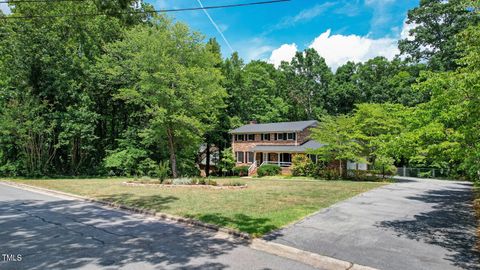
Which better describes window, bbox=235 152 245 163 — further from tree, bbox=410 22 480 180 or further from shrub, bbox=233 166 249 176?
tree, bbox=410 22 480 180

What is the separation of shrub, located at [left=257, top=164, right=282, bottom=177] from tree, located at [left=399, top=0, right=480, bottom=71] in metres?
22.7

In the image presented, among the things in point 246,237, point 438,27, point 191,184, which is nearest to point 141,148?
point 191,184

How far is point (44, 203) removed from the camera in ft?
38.1

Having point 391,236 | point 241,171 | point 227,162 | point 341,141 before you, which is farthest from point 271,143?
point 391,236

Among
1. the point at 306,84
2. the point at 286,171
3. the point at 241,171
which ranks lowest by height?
the point at 241,171

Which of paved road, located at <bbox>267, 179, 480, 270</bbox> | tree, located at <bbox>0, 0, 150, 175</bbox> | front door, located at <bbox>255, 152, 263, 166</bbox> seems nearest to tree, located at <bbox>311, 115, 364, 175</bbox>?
front door, located at <bbox>255, 152, 263, 166</bbox>

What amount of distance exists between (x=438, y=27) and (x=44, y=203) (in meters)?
45.6

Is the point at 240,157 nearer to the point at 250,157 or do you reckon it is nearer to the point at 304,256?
the point at 250,157

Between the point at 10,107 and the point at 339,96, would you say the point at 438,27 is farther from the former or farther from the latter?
the point at 10,107

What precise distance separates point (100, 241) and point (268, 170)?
2745 centimetres

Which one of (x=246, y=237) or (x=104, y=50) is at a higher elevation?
(x=104, y=50)

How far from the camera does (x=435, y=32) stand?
3822cm

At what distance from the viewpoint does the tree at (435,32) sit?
116ft

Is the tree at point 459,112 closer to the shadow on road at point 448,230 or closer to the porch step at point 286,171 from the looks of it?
the shadow on road at point 448,230
